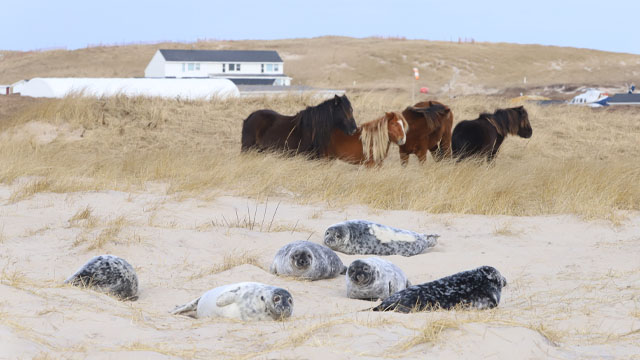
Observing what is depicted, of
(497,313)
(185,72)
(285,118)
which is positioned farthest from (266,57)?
(497,313)

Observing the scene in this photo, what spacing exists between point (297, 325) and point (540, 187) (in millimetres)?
6315

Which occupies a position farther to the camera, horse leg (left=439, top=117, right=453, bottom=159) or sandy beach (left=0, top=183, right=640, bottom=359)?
horse leg (left=439, top=117, right=453, bottom=159)

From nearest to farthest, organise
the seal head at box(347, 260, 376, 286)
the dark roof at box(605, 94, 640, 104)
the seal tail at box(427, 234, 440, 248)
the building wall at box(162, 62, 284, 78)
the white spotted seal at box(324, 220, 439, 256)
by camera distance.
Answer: the seal head at box(347, 260, 376, 286) → the white spotted seal at box(324, 220, 439, 256) → the seal tail at box(427, 234, 440, 248) → the dark roof at box(605, 94, 640, 104) → the building wall at box(162, 62, 284, 78)

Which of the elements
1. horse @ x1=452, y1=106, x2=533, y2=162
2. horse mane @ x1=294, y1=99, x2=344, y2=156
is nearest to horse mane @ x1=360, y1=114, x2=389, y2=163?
horse mane @ x1=294, y1=99, x2=344, y2=156

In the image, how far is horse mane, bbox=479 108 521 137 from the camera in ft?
44.6

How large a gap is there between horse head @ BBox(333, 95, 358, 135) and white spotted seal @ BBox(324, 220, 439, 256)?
488 cm

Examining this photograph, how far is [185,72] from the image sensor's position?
61.1 meters

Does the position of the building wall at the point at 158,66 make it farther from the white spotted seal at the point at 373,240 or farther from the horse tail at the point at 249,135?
the white spotted seal at the point at 373,240

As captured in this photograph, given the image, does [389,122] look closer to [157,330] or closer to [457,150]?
[457,150]

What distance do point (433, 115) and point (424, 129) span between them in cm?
29

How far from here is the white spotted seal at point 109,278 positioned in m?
5.54

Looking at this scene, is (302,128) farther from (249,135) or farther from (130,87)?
(130,87)

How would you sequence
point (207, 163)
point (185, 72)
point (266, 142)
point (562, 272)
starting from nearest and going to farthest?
point (562, 272) → point (207, 163) → point (266, 142) → point (185, 72)

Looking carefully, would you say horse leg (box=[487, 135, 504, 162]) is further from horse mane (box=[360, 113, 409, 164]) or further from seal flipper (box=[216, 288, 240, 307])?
seal flipper (box=[216, 288, 240, 307])
